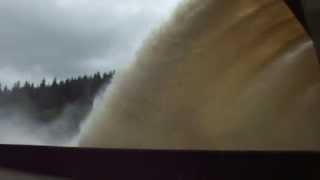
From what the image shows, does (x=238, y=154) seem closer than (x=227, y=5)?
Yes

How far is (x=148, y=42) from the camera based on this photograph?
16.9 metres

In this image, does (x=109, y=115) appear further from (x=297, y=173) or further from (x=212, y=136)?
(x=297, y=173)

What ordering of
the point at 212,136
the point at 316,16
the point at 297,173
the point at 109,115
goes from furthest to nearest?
the point at 109,115 < the point at 212,136 < the point at 316,16 < the point at 297,173

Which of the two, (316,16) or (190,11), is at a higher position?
(190,11)

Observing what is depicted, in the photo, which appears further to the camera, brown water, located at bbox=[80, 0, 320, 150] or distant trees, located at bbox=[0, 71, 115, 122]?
distant trees, located at bbox=[0, 71, 115, 122]

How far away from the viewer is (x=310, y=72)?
642 inches

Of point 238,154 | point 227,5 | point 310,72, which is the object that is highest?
point 227,5

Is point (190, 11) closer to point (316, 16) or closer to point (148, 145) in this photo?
point (148, 145)

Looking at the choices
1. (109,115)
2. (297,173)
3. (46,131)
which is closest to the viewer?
(297,173)

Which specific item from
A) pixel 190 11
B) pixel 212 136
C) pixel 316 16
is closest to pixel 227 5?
pixel 190 11

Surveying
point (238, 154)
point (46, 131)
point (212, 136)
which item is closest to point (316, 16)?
point (212, 136)

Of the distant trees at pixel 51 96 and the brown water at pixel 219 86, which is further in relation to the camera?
the distant trees at pixel 51 96

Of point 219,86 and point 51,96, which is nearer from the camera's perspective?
point 219,86

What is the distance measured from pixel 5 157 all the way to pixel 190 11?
7.64 metres
